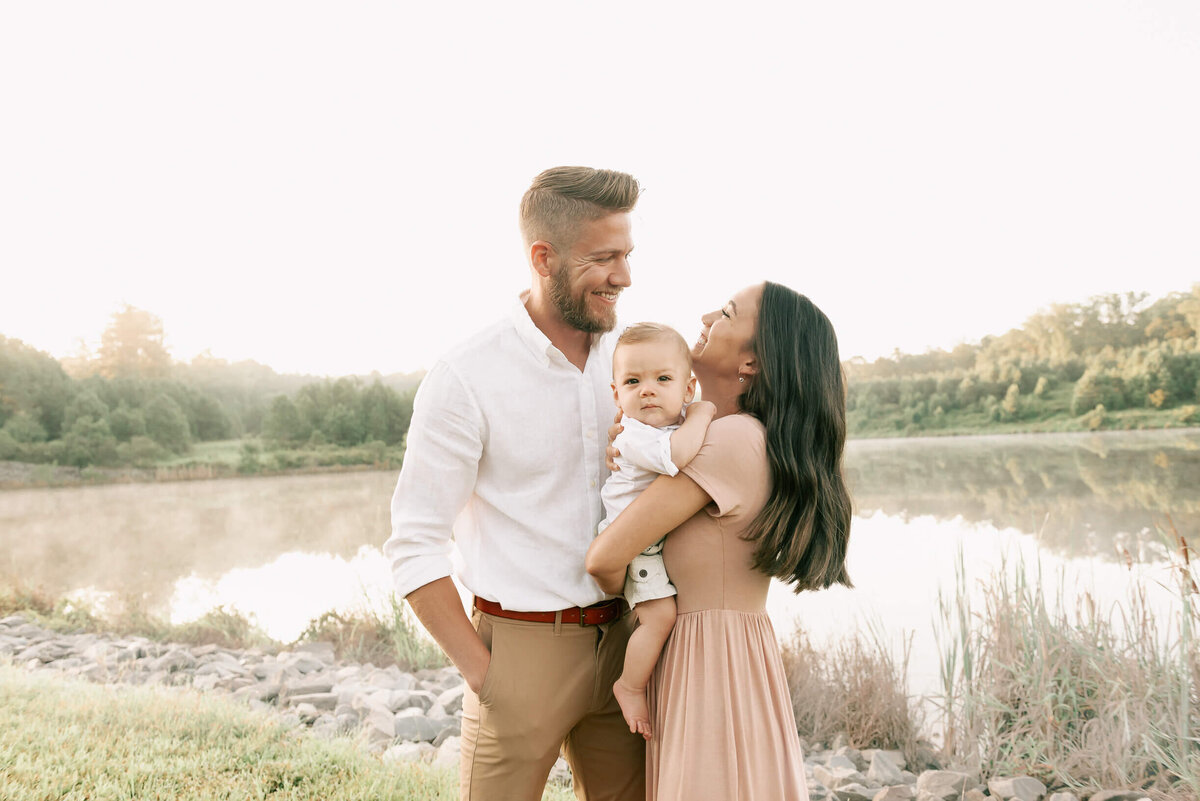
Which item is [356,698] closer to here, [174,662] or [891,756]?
[174,662]

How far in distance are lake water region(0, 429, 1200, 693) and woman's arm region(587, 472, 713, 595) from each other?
3.43 m

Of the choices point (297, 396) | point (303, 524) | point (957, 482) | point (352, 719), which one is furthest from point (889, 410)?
point (352, 719)

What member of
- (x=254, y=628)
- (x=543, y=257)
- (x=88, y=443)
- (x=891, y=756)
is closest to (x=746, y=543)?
(x=543, y=257)

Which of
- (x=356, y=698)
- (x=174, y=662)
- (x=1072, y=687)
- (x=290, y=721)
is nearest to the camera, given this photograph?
(x=1072, y=687)

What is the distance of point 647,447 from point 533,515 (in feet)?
1.48

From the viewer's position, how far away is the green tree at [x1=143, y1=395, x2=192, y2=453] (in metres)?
21.0

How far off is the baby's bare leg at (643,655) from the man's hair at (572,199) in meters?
1.06

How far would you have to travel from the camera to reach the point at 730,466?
186cm

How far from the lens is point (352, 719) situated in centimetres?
477

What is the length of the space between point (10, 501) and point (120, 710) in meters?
18.1

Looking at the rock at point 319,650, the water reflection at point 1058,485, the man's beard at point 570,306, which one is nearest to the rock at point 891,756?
the water reflection at point 1058,485

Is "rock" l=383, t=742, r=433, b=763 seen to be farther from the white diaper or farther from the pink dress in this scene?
the white diaper

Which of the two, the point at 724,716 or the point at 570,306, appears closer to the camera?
the point at 724,716

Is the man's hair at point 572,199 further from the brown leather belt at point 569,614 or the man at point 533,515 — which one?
the brown leather belt at point 569,614
